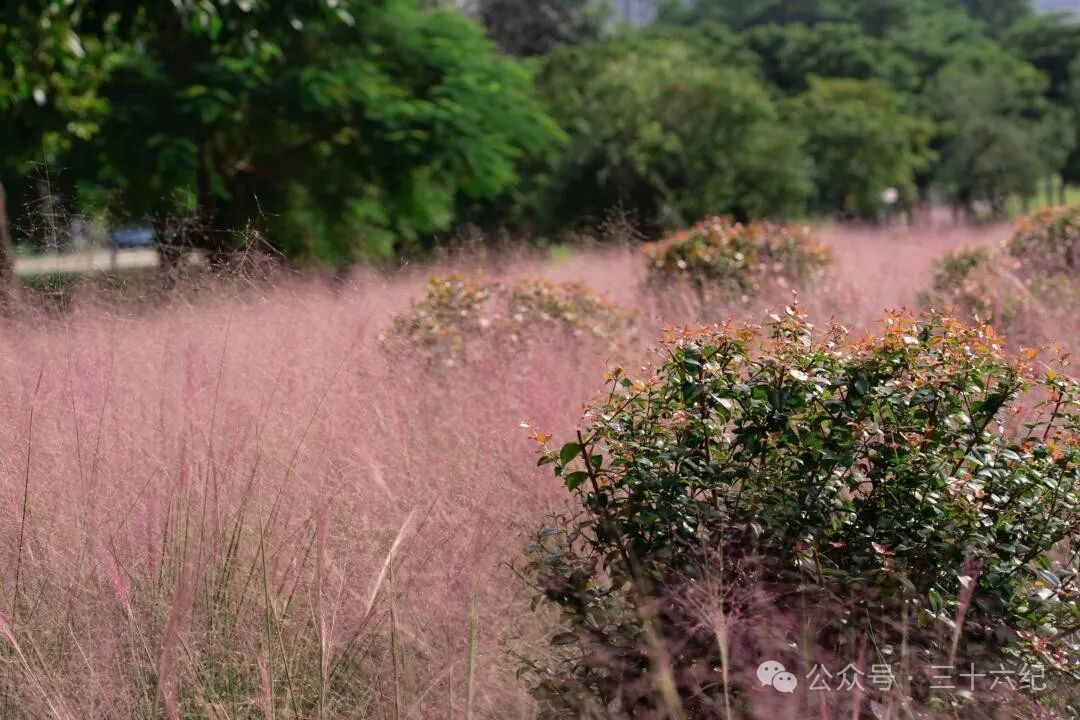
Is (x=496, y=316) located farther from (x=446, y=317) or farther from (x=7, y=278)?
(x=7, y=278)

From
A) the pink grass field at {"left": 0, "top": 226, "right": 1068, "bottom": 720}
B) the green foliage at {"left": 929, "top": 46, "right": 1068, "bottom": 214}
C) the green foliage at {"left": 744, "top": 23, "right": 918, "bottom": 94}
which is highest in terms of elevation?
the pink grass field at {"left": 0, "top": 226, "right": 1068, "bottom": 720}

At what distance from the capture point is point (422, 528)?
2967 millimetres

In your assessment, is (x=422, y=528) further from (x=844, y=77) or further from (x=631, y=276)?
(x=844, y=77)

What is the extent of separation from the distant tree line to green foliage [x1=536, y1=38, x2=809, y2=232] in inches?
1.8

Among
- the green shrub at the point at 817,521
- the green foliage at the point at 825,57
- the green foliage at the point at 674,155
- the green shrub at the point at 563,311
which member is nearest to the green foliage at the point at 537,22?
the green foliage at the point at 825,57

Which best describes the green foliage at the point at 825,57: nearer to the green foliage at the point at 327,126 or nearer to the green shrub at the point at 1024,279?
the green foliage at the point at 327,126

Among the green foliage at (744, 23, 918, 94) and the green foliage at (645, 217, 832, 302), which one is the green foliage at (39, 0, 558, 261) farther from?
the green foliage at (744, 23, 918, 94)

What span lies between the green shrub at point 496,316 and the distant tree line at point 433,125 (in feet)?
2.58

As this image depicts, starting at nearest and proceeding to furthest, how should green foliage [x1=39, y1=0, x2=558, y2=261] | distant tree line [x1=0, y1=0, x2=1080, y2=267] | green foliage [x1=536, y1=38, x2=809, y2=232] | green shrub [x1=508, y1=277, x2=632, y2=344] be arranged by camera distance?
1. green shrub [x1=508, y1=277, x2=632, y2=344]
2. distant tree line [x1=0, y1=0, x2=1080, y2=267]
3. green foliage [x1=39, y1=0, x2=558, y2=261]
4. green foliage [x1=536, y1=38, x2=809, y2=232]

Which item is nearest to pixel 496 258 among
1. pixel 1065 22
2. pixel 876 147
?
pixel 876 147

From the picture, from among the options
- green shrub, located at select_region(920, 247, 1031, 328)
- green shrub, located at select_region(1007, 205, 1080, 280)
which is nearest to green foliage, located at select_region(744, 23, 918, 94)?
green shrub, located at select_region(1007, 205, 1080, 280)

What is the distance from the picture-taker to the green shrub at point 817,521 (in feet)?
7.40

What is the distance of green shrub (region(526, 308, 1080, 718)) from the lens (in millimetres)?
2256

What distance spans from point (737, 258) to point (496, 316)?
275cm
